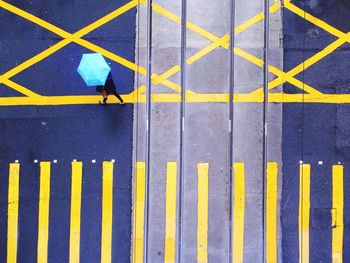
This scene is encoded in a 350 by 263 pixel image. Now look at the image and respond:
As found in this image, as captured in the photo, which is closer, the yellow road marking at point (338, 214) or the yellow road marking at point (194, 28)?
the yellow road marking at point (338, 214)

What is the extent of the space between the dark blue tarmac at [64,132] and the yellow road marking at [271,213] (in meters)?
2.59

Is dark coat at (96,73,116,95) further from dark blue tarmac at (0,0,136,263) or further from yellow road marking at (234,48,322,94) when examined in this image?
yellow road marking at (234,48,322,94)

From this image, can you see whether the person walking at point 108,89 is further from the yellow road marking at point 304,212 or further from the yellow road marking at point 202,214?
the yellow road marking at point 304,212

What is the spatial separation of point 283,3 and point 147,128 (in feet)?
11.6

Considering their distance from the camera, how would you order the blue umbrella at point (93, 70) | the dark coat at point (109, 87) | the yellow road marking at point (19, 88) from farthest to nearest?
the yellow road marking at point (19, 88) → the dark coat at point (109, 87) → the blue umbrella at point (93, 70)

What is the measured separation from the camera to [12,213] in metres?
7.79

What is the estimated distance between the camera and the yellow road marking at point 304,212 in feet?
25.6

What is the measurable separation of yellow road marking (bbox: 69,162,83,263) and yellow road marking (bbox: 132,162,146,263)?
1046mm

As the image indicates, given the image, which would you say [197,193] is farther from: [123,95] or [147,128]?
[123,95]

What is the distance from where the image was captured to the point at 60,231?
307 inches

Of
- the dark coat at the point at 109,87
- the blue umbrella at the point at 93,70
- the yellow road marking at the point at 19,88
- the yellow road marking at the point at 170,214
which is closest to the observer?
the blue umbrella at the point at 93,70

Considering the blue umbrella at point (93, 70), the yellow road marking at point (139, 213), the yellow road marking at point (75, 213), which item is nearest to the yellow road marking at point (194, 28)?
the blue umbrella at point (93, 70)

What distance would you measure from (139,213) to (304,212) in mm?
3084

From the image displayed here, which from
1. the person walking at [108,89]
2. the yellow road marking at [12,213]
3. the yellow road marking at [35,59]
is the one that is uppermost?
the yellow road marking at [35,59]
